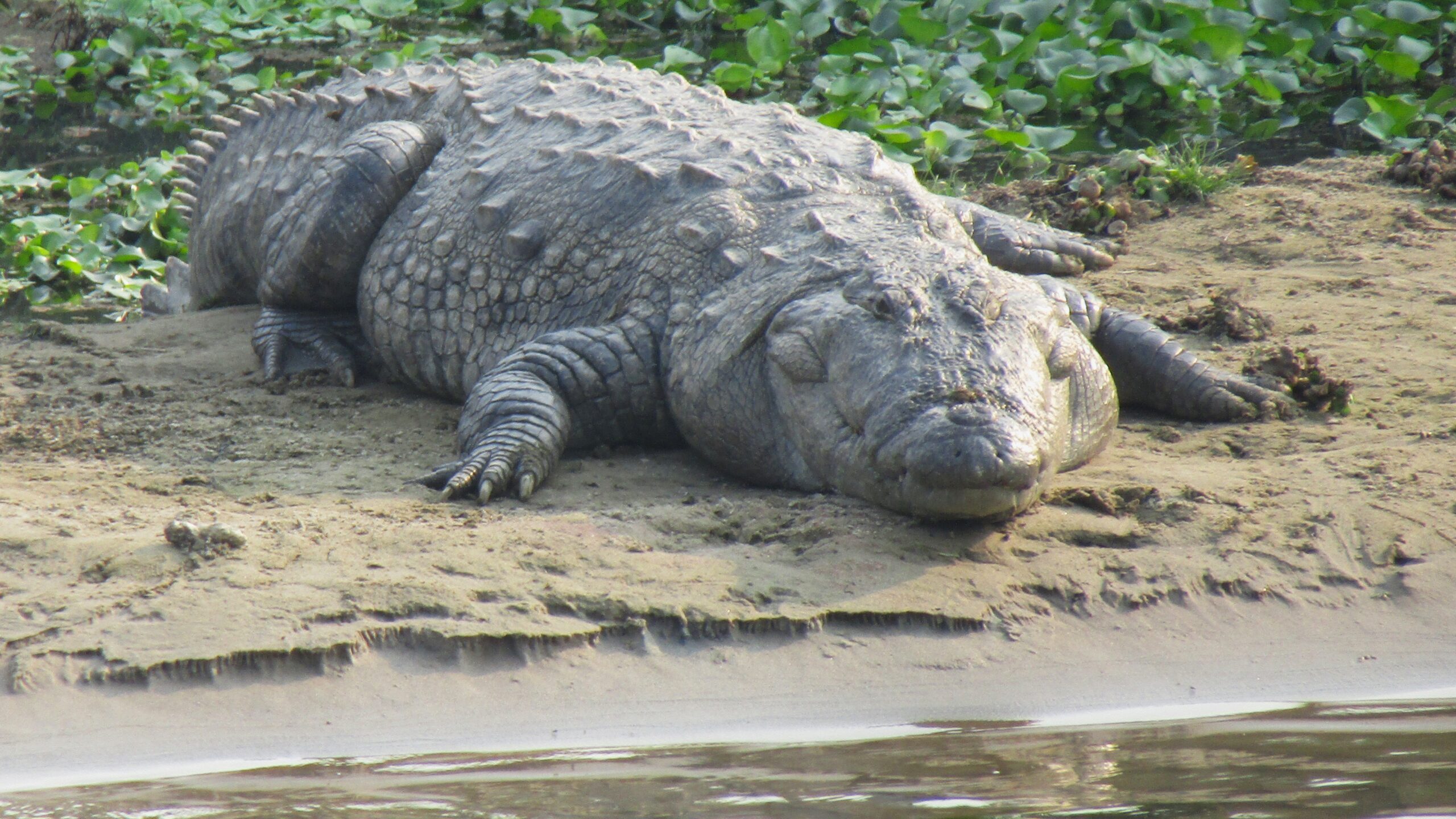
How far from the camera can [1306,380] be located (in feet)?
14.7

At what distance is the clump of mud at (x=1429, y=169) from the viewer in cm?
648

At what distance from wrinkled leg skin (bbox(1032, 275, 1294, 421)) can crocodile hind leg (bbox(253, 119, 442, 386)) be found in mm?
2502

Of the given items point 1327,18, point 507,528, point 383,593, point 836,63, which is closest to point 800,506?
point 507,528

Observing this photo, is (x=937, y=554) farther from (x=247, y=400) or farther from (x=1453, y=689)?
(x=247, y=400)

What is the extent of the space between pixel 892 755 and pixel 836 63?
664 centimetres

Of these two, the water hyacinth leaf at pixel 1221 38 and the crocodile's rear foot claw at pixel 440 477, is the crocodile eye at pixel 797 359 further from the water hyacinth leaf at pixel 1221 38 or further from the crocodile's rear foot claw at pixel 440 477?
the water hyacinth leaf at pixel 1221 38

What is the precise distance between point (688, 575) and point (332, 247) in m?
2.83

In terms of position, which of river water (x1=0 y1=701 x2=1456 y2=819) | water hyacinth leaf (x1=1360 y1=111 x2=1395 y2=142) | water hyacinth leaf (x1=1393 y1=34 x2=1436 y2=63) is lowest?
river water (x1=0 y1=701 x2=1456 y2=819)

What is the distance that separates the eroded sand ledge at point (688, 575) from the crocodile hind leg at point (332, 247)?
943 mm

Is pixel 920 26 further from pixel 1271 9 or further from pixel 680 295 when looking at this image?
pixel 680 295

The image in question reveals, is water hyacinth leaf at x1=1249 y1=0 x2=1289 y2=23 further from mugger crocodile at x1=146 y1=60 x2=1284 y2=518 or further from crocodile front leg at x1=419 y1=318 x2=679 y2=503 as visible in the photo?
crocodile front leg at x1=419 y1=318 x2=679 y2=503

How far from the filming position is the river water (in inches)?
86.9

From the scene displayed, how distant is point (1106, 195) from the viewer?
6770mm

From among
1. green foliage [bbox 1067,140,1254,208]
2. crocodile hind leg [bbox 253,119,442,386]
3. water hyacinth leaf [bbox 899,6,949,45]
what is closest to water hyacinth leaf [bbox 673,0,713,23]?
water hyacinth leaf [bbox 899,6,949,45]
